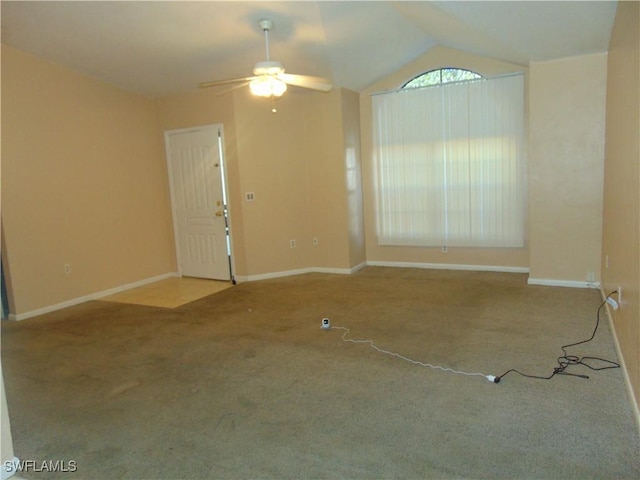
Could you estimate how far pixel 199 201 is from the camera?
6.10 metres

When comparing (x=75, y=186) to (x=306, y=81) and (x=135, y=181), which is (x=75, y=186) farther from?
(x=306, y=81)

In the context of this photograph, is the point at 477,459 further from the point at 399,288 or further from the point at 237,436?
the point at 399,288

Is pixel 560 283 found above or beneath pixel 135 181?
beneath

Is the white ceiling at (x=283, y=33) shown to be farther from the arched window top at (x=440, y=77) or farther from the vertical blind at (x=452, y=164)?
the vertical blind at (x=452, y=164)

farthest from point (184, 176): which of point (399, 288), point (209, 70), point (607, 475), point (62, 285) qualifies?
point (607, 475)

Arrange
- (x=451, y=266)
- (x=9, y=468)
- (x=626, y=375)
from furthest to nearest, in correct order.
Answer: (x=451, y=266) → (x=626, y=375) → (x=9, y=468)

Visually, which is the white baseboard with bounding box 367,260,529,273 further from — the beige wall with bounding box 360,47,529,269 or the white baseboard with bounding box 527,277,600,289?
the white baseboard with bounding box 527,277,600,289

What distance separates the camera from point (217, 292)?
5434mm

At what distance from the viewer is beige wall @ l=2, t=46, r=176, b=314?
457cm

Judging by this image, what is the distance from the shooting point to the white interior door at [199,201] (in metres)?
5.90

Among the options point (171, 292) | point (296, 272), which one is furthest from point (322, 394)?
point (296, 272)

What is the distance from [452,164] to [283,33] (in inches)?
107

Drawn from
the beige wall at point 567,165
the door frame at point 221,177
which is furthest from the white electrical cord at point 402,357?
the beige wall at point 567,165

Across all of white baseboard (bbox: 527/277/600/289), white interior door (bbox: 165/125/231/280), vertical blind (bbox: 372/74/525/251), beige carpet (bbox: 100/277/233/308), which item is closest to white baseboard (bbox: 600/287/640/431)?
white baseboard (bbox: 527/277/600/289)
